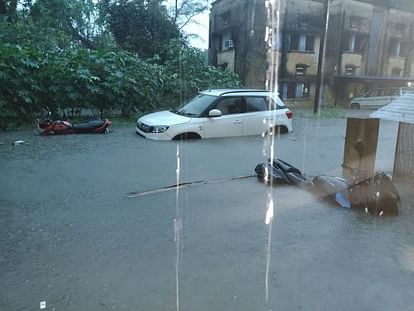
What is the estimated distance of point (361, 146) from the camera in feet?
16.6

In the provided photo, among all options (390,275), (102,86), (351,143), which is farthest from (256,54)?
(390,275)

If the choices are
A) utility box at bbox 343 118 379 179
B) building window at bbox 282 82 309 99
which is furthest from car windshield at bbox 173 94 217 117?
building window at bbox 282 82 309 99

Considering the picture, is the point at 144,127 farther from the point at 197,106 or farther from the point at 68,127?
the point at 68,127

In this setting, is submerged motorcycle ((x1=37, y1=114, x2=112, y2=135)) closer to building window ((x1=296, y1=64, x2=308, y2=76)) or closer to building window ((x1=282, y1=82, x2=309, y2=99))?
building window ((x1=282, y1=82, x2=309, y2=99))

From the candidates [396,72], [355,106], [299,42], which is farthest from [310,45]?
[396,72]

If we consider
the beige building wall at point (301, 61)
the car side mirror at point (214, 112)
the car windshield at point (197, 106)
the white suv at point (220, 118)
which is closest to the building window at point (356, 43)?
the beige building wall at point (301, 61)

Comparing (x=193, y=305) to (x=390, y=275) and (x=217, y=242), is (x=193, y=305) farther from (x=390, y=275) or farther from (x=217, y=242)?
(x=390, y=275)

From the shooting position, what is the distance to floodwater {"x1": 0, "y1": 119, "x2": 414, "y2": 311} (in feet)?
7.72

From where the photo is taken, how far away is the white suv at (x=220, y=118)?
824 cm

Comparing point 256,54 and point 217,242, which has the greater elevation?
point 256,54

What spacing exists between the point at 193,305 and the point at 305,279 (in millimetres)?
910

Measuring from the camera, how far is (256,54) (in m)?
23.0

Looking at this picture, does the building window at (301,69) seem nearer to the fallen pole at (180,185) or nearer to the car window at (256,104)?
the car window at (256,104)

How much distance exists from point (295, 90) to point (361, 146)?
20.3 metres
